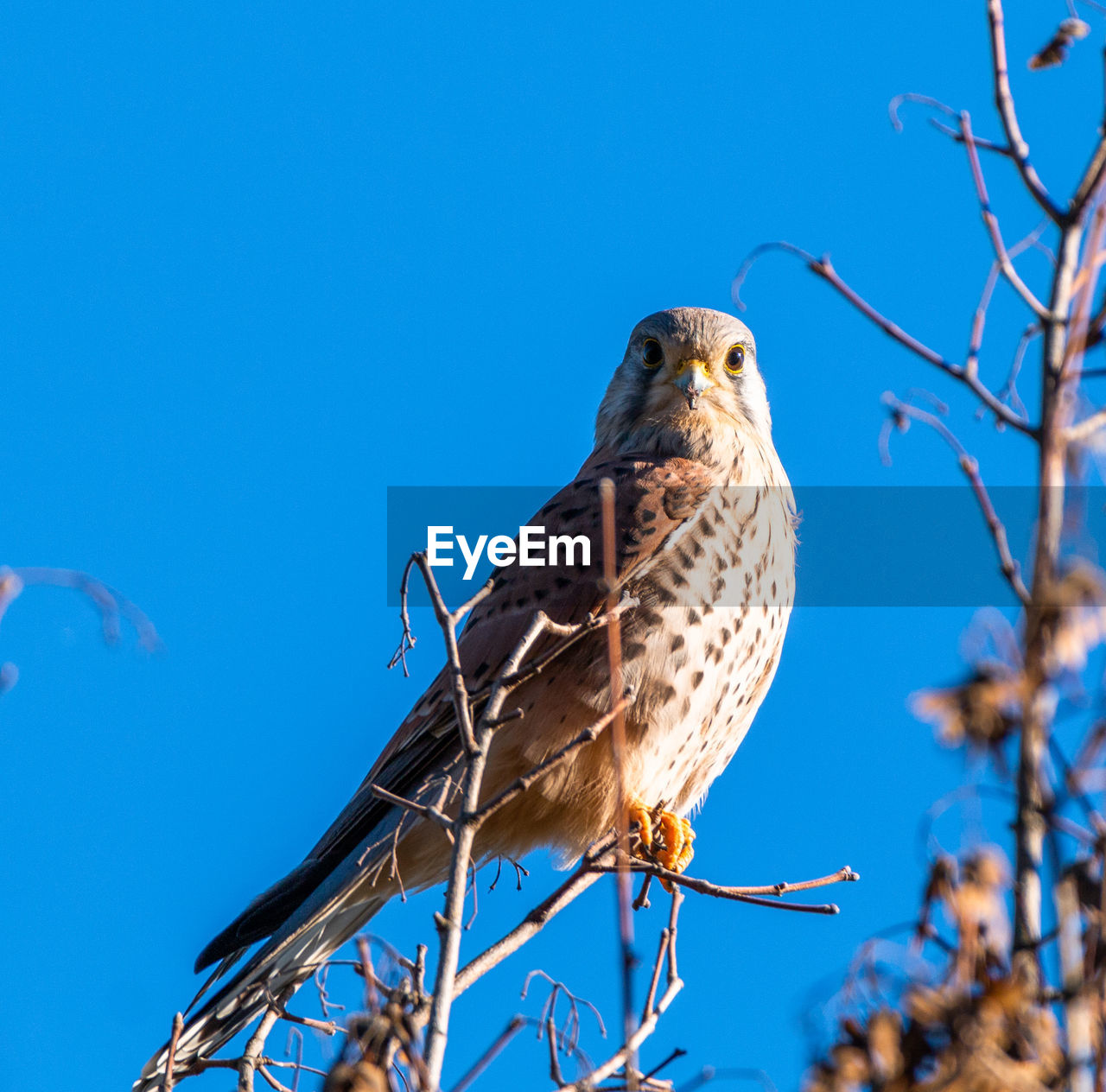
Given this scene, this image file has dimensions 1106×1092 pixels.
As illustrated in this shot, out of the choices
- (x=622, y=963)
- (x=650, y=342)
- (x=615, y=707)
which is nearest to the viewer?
(x=622, y=963)

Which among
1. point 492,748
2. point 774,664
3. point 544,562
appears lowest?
point 492,748

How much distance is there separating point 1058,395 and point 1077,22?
2.54 ft

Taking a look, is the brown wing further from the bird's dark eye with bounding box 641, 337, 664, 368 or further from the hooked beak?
the bird's dark eye with bounding box 641, 337, 664, 368

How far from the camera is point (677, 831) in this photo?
3666mm

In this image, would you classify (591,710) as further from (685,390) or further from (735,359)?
(735,359)

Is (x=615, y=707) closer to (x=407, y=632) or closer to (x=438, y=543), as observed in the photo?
(x=407, y=632)

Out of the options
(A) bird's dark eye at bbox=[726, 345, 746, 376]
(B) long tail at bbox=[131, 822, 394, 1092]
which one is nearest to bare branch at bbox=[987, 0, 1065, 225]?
(B) long tail at bbox=[131, 822, 394, 1092]

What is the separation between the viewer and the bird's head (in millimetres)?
4285

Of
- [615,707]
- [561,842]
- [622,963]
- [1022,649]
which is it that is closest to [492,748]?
[561,842]

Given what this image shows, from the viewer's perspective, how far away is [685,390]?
4.32m

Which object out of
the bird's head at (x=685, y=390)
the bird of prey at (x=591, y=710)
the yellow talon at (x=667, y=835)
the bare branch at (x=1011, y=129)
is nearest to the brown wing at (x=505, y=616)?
the bird of prey at (x=591, y=710)

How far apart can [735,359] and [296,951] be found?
2257 millimetres

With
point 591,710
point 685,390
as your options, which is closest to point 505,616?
point 591,710

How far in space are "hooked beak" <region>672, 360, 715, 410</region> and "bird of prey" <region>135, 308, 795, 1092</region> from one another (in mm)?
216
